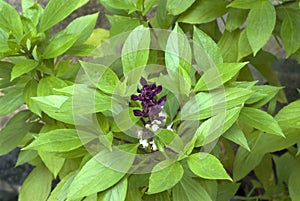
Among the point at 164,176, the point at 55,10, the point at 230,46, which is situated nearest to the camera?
the point at 164,176

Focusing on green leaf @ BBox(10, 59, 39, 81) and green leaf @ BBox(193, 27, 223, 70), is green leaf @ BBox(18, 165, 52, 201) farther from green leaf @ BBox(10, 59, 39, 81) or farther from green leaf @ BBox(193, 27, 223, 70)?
green leaf @ BBox(193, 27, 223, 70)

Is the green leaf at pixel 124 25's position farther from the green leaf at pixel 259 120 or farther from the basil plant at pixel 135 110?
the green leaf at pixel 259 120

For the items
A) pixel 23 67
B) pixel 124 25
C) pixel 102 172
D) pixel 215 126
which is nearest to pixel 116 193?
pixel 102 172

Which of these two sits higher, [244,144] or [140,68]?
[140,68]

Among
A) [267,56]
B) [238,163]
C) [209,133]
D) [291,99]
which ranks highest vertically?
[209,133]

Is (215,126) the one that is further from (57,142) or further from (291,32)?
(291,32)

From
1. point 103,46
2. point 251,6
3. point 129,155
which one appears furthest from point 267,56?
point 129,155

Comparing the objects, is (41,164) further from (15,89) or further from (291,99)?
(291,99)

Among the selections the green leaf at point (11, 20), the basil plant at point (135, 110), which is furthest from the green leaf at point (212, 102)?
the green leaf at point (11, 20)
